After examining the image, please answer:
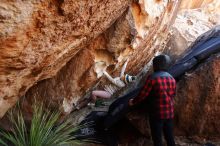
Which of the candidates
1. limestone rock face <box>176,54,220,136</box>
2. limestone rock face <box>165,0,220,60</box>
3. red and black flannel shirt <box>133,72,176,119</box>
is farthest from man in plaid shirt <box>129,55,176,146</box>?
limestone rock face <box>165,0,220,60</box>

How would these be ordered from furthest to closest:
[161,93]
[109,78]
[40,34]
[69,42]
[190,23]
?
[190,23]
[109,78]
[161,93]
[69,42]
[40,34]

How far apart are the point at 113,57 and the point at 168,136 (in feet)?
5.54

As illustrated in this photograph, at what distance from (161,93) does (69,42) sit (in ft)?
4.82

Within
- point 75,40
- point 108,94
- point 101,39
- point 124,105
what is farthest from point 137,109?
point 75,40

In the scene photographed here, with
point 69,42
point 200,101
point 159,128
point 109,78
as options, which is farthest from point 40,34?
point 200,101

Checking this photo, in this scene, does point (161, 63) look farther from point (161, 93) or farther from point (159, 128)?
point (159, 128)

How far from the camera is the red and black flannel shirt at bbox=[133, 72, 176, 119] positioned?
197 inches

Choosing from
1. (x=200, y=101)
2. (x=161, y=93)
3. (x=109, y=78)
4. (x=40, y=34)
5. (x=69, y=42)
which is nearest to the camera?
(x=40, y=34)

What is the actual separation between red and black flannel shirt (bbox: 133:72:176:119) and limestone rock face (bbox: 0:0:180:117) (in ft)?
3.52

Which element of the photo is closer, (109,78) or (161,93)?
(161,93)

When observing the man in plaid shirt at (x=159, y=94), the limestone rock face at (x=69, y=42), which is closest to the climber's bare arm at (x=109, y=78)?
the limestone rock face at (x=69, y=42)

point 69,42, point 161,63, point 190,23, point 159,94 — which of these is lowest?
point 159,94

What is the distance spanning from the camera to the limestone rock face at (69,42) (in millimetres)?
3885

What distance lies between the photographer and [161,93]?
16.4 ft
